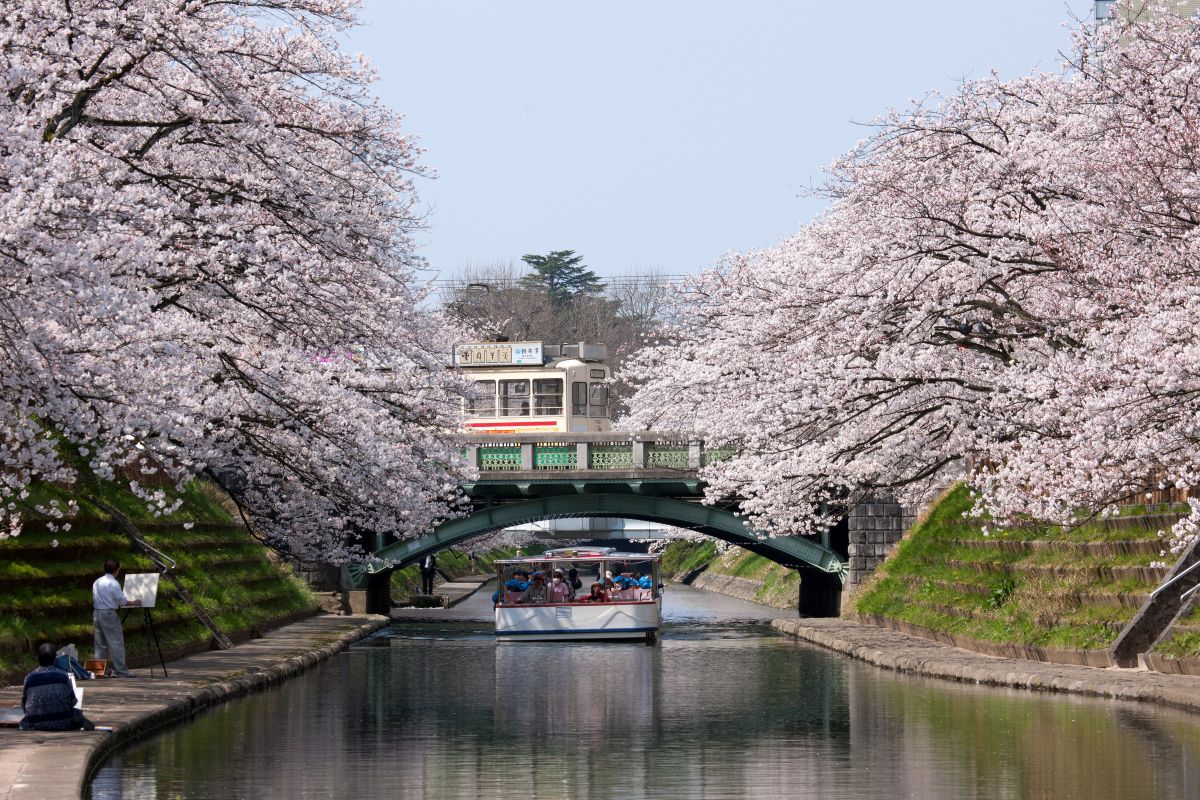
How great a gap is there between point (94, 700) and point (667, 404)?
31295mm

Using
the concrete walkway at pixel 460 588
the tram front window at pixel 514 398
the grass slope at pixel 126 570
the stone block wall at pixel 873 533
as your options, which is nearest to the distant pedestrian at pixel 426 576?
the concrete walkway at pixel 460 588

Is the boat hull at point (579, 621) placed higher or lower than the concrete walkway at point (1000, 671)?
higher

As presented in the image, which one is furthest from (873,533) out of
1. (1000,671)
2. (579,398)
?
(1000,671)

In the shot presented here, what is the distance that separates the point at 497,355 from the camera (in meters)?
59.1

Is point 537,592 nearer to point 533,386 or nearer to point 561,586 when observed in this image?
point 561,586

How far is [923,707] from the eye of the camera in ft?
70.5

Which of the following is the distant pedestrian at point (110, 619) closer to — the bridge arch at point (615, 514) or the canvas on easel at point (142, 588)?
the canvas on easel at point (142, 588)

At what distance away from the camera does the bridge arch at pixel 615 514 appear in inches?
1902

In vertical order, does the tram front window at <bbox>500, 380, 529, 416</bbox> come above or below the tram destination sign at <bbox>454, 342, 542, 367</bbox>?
below

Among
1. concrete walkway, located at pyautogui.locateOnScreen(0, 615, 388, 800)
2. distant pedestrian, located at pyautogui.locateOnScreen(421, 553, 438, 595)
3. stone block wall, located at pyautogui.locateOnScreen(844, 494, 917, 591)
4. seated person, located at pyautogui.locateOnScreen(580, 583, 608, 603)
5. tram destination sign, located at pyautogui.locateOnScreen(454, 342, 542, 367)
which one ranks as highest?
tram destination sign, located at pyautogui.locateOnScreen(454, 342, 542, 367)

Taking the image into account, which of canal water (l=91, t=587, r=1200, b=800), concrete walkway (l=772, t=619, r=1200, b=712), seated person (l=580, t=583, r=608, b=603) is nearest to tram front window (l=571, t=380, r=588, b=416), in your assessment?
seated person (l=580, t=583, r=608, b=603)

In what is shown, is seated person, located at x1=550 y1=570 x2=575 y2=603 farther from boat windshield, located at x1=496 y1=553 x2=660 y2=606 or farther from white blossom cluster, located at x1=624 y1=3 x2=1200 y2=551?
white blossom cluster, located at x1=624 y1=3 x2=1200 y2=551

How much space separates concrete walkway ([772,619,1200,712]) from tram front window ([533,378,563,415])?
2109cm

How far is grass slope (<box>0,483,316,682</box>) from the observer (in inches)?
909
